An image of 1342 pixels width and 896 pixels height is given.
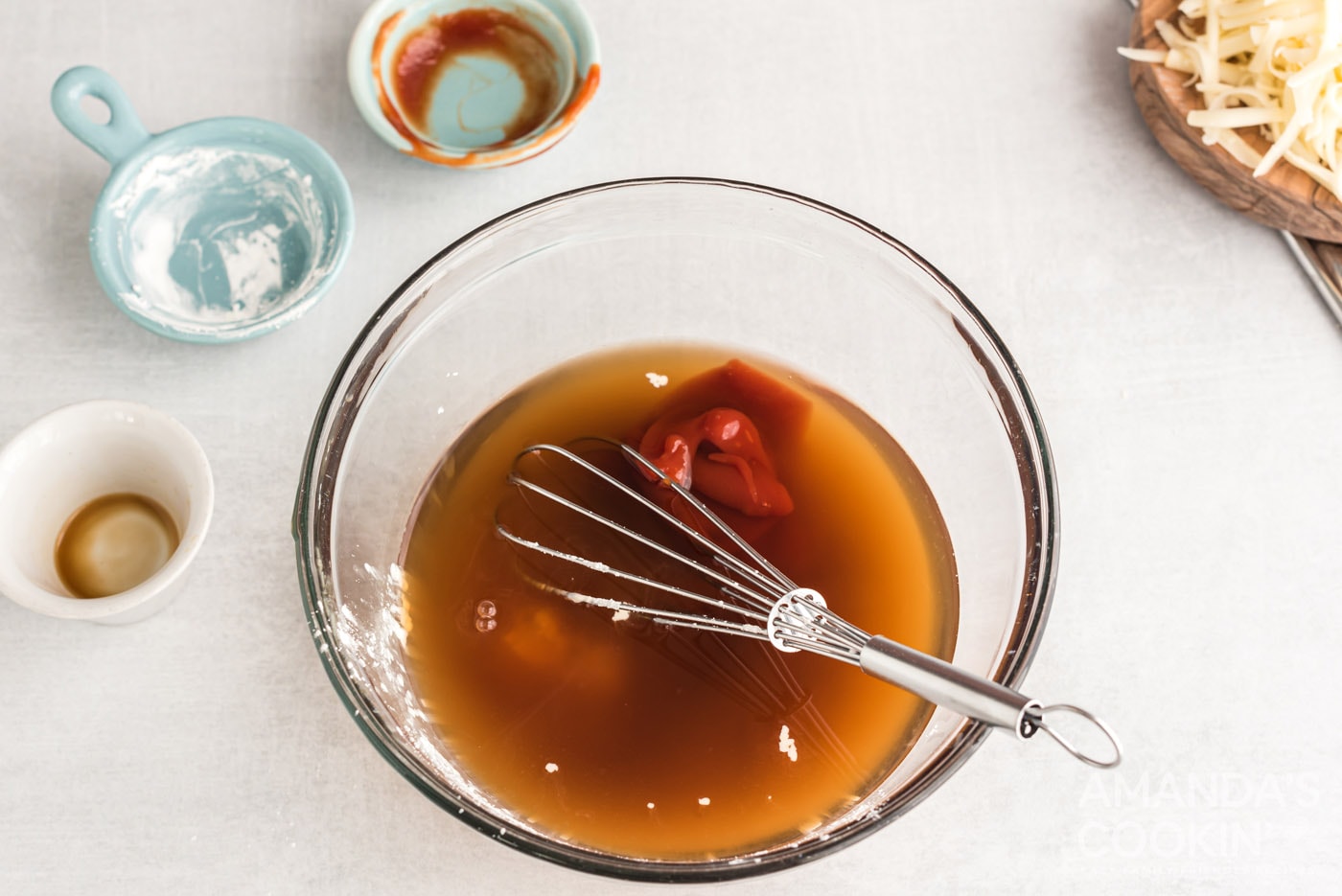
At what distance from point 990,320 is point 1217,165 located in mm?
325

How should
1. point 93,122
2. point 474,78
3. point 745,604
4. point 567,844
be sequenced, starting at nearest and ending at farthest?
point 567,844, point 745,604, point 93,122, point 474,78

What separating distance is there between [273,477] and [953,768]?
79 centimetres

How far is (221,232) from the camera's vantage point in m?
1.19

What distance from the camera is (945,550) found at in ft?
3.41

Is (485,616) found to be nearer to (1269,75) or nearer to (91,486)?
(91,486)

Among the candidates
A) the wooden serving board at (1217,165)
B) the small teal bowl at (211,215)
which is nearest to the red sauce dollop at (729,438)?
the small teal bowl at (211,215)

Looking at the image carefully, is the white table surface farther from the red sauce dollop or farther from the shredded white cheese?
the red sauce dollop

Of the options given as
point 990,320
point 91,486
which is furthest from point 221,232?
point 990,320

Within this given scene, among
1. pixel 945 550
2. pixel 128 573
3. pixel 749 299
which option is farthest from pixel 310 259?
pixel 945 550

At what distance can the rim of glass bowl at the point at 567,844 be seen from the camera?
0.79m

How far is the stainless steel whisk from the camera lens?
689 mm

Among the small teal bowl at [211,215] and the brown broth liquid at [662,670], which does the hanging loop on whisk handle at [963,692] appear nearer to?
the brown broth liquid at [662,670]

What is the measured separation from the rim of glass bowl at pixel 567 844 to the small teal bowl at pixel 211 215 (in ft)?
0.68

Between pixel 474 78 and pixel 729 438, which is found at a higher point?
pixel 474 78
